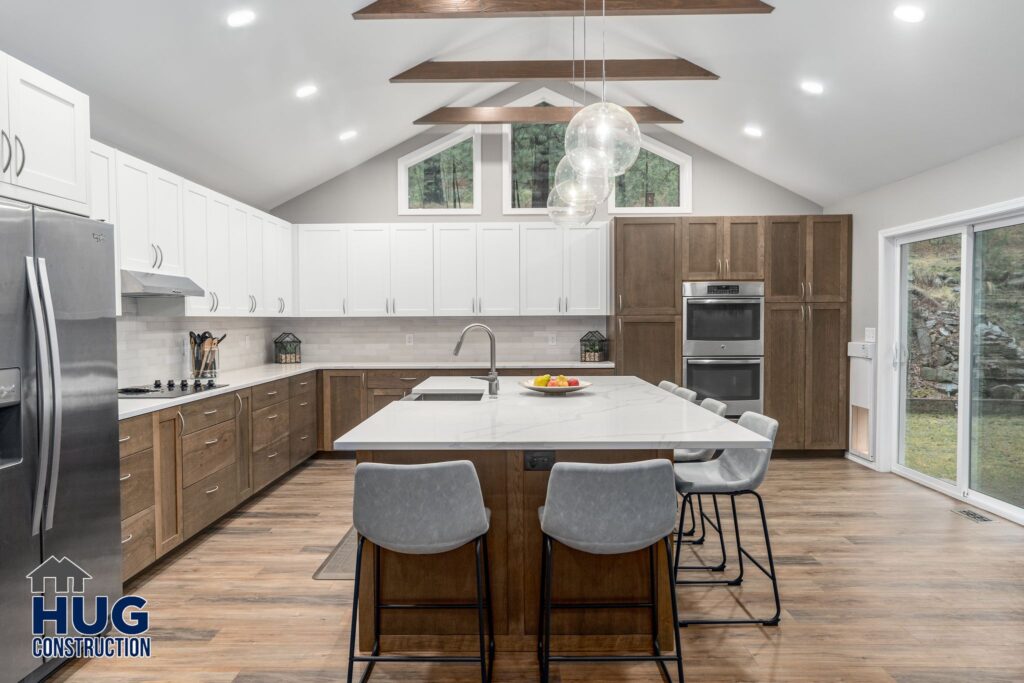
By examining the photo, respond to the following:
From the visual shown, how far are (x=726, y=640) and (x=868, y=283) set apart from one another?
418 cm

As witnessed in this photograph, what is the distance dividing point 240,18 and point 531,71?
7.64 ft

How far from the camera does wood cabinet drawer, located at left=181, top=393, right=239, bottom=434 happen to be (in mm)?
3477

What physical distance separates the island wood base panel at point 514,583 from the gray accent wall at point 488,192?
4.42 m

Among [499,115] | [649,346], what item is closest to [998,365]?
[649,346]

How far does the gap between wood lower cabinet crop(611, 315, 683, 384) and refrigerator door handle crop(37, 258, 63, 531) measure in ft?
14.7

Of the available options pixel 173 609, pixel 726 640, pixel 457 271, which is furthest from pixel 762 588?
pixel 457 271

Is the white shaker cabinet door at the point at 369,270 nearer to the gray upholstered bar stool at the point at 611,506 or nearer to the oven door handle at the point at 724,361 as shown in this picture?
the oven door handle at the point at 724,361

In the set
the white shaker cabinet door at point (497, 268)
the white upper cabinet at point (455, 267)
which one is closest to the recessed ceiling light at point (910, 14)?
the white shaker cabinet door at point (497, 268)

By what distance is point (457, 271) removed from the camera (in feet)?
20.3

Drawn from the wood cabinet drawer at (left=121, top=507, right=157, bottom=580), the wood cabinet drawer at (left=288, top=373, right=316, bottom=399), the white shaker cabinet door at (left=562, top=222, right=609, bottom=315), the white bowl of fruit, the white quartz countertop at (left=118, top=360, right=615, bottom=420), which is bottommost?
the wood cabinet drawer at (left=121, top=507, right=157, bottom=580)

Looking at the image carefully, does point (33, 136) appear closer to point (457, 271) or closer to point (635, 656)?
point (635, 656)

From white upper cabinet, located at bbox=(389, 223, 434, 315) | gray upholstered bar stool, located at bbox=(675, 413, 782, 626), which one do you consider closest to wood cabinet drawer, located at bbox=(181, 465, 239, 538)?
white upper cabinet, located at bbox=(389, 223, 434, 315)

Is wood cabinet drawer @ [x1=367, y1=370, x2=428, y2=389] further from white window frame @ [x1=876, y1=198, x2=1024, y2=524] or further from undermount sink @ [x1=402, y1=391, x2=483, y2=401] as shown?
white window frame @ [x1=876, y1=198, x2=1024, y2=524]

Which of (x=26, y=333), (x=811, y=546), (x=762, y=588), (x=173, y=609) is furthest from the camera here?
(x=811, y=546)
